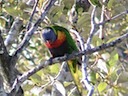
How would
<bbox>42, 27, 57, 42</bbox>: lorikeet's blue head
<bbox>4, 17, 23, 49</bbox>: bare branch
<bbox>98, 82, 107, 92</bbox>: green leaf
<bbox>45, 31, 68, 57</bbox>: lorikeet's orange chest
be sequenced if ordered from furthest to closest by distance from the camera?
<bbox>4, 17, 23, 49</bbox>: bare branch, <bbox>45, 31, 68, 57</bbox>: lorikeet's orange chest, <bbox>42, 27, 57, 42</bbox>: lorikeet's blue head, <bbox>98, 82, 107, 92</bbox>: green leaf

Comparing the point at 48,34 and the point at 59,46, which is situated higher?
the point at 48,34

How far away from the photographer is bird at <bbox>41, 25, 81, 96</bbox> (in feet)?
7.07

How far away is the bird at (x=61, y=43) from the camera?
7.07ft

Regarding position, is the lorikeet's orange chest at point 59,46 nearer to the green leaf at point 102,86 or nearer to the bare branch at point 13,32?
the bare branch at point 13,32

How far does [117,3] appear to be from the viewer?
92.8 inches

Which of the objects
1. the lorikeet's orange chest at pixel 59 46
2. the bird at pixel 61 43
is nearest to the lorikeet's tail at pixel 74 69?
the bird at pixel 61 43

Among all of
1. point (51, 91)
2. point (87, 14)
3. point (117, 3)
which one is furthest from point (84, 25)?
point (51, 91)

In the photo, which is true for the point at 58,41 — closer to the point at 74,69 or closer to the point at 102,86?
the point at 74,69

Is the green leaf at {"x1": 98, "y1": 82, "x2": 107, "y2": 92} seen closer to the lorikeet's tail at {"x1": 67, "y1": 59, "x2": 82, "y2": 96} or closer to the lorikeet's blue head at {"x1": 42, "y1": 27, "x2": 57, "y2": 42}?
the lorikeet's tail at {"x1": 67, "y1": 59, "x2": 82, "y2": 96}

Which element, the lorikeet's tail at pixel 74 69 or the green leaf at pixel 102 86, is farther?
the lorikeet's tail at pixel 74 69

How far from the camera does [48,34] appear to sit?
7.04ft

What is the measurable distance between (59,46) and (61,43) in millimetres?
35

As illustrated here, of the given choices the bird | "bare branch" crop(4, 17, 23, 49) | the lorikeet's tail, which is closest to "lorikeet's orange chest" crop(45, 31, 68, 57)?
the bird

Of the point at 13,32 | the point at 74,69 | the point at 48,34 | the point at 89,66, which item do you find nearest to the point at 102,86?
the point at 89,66
